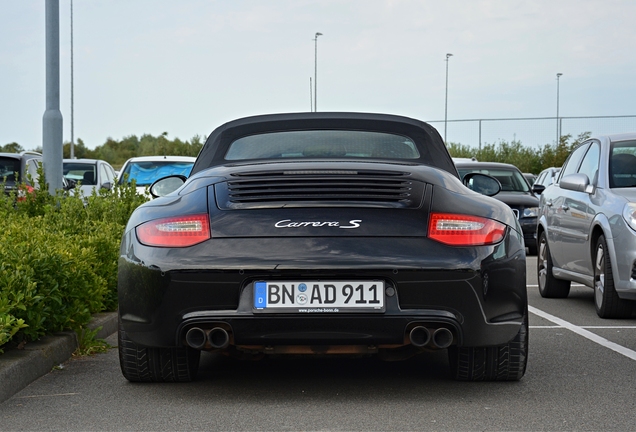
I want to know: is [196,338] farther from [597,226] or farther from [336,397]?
[597,226]

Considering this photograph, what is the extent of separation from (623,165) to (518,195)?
29.6 feet

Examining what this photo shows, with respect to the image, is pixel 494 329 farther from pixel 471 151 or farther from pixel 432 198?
pixel 471 151

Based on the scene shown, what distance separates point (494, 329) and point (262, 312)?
1.11 metres

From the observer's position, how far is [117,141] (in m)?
118

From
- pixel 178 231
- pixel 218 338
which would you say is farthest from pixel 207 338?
pixel 178 231

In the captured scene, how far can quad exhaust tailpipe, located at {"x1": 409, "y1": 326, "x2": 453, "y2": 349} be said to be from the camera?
198 inches

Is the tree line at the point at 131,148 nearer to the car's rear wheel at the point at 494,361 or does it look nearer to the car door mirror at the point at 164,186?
the car door mirror at the point at 164,186

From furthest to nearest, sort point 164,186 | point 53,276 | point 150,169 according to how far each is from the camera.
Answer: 1. point 150,169
2. point 164,186
3. point 53,276

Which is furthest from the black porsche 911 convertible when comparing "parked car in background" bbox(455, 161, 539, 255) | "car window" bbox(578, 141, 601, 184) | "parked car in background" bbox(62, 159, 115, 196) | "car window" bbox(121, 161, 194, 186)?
"parked car in background" bbox(62, 159, 115, 196)

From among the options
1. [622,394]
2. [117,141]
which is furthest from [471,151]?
[117,141]

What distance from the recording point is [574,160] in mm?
10602

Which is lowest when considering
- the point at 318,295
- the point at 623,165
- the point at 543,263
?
the point at 543,263

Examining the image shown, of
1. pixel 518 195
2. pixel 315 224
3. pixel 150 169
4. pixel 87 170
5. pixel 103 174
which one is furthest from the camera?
pixel 103 174

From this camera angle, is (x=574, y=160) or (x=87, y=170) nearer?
(x=574, y=160)
